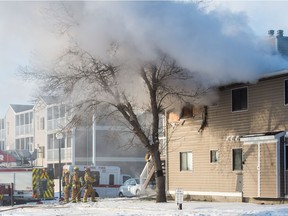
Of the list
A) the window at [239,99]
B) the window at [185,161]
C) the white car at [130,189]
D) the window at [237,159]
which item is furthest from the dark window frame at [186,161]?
the white car at [130,189]

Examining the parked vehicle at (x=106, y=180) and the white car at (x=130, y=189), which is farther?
the parked vehicle at (x=106, y=180)

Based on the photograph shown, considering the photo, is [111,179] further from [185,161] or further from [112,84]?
[112,84]

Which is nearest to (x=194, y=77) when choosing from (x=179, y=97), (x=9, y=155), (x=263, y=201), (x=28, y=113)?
(x=179, y=97)

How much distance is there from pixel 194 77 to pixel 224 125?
109 inches

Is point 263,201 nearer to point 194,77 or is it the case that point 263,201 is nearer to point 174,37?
point 194,77

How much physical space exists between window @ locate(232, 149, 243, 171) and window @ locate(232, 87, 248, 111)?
1.64m

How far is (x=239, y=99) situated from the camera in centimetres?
2330

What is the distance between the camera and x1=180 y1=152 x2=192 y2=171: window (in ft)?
86.1

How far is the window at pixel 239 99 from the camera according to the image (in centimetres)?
2306

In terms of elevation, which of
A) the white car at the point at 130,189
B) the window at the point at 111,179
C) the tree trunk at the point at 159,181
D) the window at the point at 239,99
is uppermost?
the window at the point at 239,99

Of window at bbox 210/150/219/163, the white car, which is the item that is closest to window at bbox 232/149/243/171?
window at bbox 210/150/219/163

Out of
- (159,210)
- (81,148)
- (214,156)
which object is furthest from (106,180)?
(159,210)

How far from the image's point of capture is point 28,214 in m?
19.6

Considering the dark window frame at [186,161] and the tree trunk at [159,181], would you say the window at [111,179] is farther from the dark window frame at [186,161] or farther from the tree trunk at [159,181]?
the tree trunk at [159,181]
